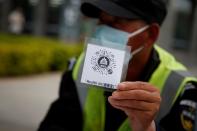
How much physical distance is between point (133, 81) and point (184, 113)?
26 centimetres

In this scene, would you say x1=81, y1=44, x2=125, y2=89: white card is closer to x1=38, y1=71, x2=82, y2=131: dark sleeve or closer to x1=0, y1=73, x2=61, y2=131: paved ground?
x1=38, y1=71, x2=82, y2=131: dark sleeve

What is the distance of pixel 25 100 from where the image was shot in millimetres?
9703

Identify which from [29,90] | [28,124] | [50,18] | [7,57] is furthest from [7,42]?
[50,18]

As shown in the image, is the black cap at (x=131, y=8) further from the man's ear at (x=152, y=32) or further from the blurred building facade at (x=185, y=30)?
the blurred building facade at (x=185, y=30)

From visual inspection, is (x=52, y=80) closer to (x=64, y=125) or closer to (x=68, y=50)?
(x=68, y=50)

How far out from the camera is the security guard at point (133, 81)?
2.35 meters

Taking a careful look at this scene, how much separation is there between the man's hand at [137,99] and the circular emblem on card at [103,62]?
0.29 feet

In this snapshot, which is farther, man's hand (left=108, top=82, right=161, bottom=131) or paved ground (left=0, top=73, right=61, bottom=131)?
paved ground (left=0, top=73, right=61, bottom=131)

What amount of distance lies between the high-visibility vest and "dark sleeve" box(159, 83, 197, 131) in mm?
24

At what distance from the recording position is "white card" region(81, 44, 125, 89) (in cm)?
188

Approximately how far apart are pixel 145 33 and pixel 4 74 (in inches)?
414

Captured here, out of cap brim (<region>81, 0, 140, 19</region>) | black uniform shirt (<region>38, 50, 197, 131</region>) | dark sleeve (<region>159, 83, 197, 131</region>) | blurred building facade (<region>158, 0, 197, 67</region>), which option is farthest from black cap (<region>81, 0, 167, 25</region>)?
blurred building facade (<region>158, 0, 197, 67</region>)

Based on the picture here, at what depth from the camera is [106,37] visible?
2305mm

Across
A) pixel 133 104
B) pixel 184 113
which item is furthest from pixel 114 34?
pixel 133 104
